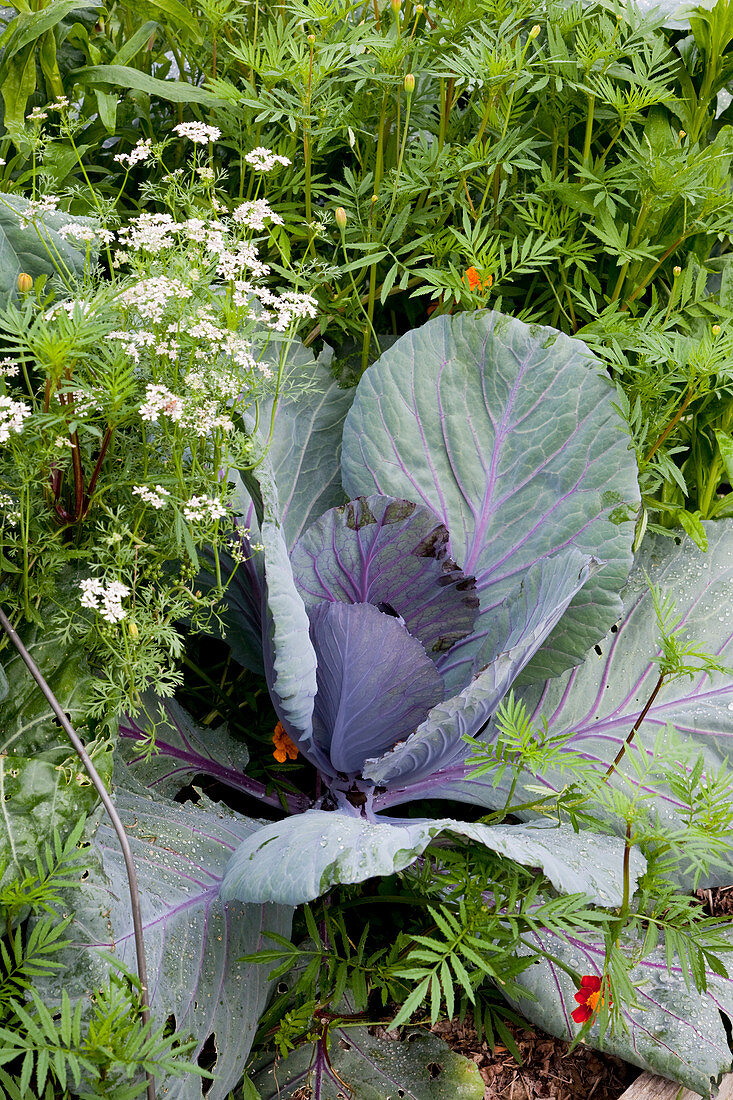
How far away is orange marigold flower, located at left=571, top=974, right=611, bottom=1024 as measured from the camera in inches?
48.2

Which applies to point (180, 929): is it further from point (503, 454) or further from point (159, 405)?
point (503, 454)

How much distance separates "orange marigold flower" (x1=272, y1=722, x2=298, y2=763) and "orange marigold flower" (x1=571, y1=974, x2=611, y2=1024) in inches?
22.8

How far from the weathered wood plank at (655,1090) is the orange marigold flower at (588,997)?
0.14 meters

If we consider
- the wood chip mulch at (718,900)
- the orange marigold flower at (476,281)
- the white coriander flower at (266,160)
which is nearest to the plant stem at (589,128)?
the orange marigold flower at (476,281)

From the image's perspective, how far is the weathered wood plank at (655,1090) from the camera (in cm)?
133

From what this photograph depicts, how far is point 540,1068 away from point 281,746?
2.10 feet

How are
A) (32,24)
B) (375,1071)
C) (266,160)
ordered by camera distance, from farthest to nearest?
A: (32,24) → (375,1071) → (266,160)

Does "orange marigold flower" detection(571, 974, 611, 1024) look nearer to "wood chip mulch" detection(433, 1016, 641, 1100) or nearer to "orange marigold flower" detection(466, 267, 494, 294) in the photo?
"wood chip mulch" detection(433, 1016, 641, 1100)

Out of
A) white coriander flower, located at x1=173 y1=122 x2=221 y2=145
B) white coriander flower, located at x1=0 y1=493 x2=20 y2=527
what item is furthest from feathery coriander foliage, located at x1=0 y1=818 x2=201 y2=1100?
white coriander flower, located at x1=173 y1=122 x2=221 y2=145

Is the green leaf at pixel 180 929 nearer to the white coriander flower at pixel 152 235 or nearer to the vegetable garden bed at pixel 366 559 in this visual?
the vegetable garden bed at pixel 366 559

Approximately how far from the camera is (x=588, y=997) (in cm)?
125

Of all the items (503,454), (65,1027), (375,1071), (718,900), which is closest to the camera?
(65,1027)

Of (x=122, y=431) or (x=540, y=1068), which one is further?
(x=540, y=1068)

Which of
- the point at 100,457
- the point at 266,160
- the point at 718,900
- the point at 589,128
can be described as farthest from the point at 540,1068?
the point at 589,128
